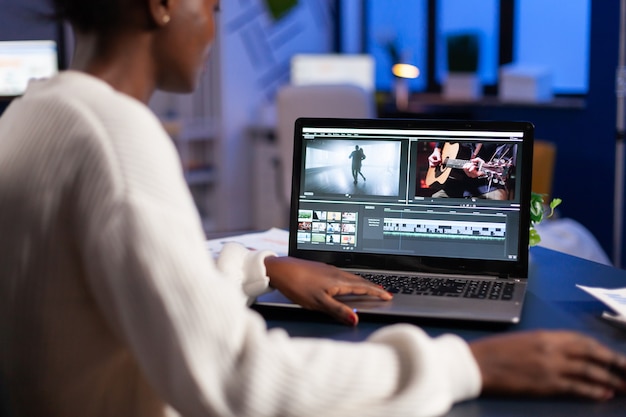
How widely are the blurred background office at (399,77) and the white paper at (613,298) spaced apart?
9.04 feet

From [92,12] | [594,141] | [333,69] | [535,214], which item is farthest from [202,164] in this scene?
[92,12]

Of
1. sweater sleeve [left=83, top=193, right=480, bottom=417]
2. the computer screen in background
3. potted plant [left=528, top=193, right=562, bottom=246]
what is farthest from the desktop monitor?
sweater sleeve [left=83, top=193, right=480, bottom=417]

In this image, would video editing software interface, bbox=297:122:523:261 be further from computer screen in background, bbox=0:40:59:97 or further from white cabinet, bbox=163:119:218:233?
white cabinet, bbox=163:119:218:233

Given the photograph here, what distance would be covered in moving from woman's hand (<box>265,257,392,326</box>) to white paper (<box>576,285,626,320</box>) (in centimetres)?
30

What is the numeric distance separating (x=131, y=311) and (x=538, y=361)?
15.9 inches

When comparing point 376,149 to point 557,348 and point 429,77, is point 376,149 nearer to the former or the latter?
point 557,348

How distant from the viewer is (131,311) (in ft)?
2.32

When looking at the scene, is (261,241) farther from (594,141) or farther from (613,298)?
(594,141)

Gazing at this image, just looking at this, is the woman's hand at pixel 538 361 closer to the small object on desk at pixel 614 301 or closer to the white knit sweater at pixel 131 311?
the white knit sweater at pixel 131 311

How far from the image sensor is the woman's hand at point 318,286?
124cm

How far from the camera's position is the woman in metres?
0.71


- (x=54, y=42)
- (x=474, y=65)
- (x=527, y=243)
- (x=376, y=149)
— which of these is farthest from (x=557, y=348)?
(x=474, y=65)

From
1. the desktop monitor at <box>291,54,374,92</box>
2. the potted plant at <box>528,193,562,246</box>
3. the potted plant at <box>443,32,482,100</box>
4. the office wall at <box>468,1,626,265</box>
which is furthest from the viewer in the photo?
the desktop monitor at <box>291,54,374,92</box>

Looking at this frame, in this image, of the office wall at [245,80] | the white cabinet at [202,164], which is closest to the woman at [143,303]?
the white cabinet at [202,164]
